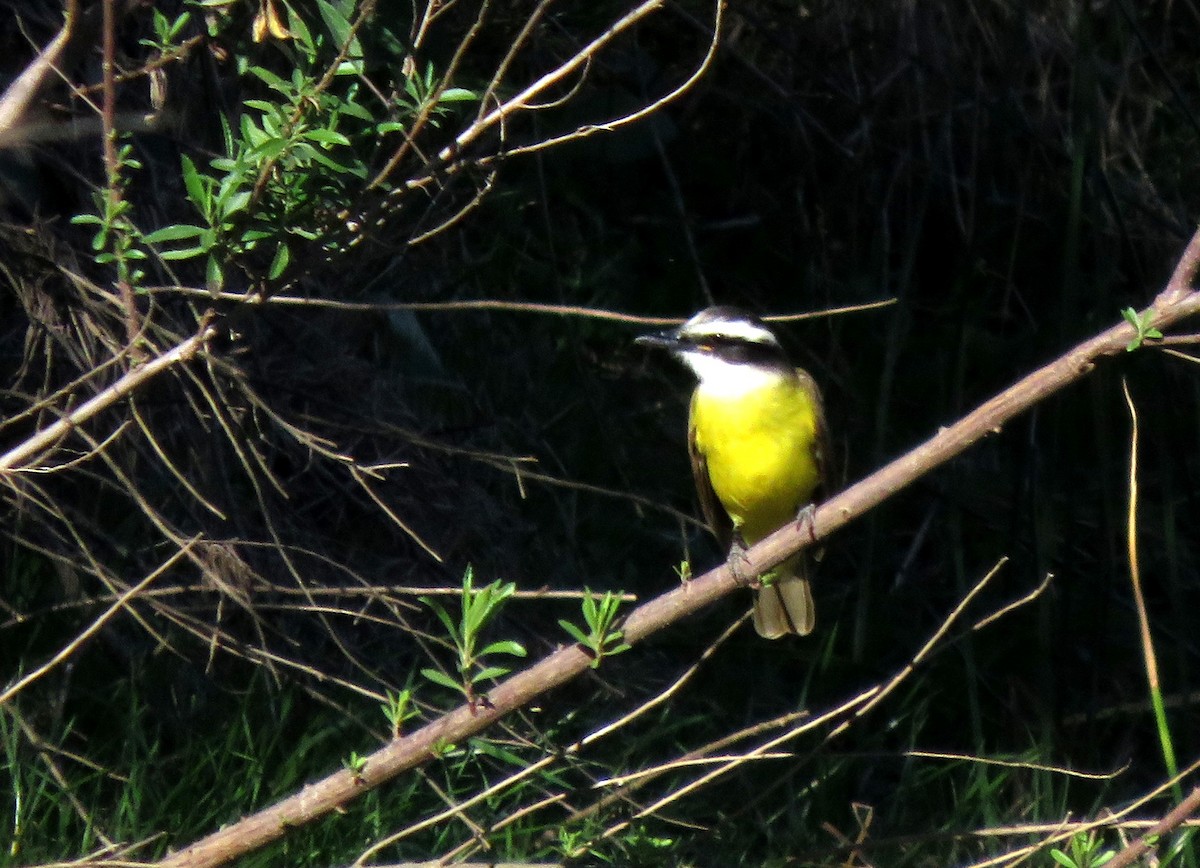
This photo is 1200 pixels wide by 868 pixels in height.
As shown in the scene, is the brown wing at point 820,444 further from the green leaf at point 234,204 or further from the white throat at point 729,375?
the green leaf at point 234,204

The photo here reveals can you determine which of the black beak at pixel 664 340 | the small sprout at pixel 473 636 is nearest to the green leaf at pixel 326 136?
the small sprout at pixel 473 636

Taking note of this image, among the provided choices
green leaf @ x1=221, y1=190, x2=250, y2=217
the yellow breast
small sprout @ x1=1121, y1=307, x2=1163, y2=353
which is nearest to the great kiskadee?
the yellow breast

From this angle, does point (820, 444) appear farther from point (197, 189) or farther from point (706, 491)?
point (197, 189)

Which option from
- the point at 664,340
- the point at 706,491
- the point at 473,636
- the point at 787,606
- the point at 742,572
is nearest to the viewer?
the point at 473,636

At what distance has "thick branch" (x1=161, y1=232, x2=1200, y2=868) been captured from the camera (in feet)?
7.36

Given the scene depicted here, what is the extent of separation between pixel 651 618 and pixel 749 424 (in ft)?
7.02

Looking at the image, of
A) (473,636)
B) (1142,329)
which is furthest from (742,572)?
(1142,329)

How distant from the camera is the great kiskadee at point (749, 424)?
449cm

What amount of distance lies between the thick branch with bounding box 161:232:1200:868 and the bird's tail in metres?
2.36

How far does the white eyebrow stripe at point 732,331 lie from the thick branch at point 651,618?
2.15 m

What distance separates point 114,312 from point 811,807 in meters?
2.17

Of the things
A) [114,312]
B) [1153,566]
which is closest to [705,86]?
[1153,566]

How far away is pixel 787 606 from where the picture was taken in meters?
4.88

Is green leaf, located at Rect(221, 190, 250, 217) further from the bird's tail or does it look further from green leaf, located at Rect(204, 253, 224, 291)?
the bird's tail
